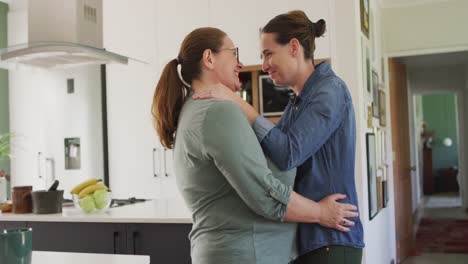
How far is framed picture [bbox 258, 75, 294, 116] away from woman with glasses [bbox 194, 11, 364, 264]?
2499mm

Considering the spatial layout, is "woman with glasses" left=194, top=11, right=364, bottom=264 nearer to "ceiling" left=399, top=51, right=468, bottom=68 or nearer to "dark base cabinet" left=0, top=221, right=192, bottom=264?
"dark base cabinet" left=0, top=221, right=192, bottom=264

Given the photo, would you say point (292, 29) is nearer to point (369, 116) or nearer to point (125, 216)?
point (125, 216)

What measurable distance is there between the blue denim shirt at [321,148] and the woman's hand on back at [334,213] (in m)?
0.02

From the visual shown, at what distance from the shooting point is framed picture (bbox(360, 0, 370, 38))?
153 inches

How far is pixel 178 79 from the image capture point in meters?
1.42

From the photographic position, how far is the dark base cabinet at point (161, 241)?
2.49 m

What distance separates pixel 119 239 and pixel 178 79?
1433 millimetres

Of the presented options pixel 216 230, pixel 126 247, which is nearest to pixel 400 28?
pixel 126 247

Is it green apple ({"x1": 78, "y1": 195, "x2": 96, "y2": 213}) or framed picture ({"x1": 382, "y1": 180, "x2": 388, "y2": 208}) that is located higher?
green apple ({"x1": 78, "y1": 195, "x2": 96, "y2": 213})

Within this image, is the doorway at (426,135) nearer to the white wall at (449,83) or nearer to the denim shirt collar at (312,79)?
the white wall at (449,83)

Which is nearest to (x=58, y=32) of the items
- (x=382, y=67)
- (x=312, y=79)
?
(x=312, y=79)

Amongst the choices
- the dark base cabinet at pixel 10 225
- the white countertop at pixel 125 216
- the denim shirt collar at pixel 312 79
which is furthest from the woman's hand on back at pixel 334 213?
the dark base cabinet at pixel 10 225

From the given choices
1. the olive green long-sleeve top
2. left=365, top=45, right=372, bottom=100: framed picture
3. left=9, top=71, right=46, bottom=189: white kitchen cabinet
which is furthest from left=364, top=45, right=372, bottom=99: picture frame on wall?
left=9, top=71, right=46, bottom=189: white kitchen cabinet

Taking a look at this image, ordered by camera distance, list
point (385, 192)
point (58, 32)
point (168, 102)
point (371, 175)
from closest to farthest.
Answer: point (168, 102)
point (58, 32)
point (371, 175)
point (385, 192)
